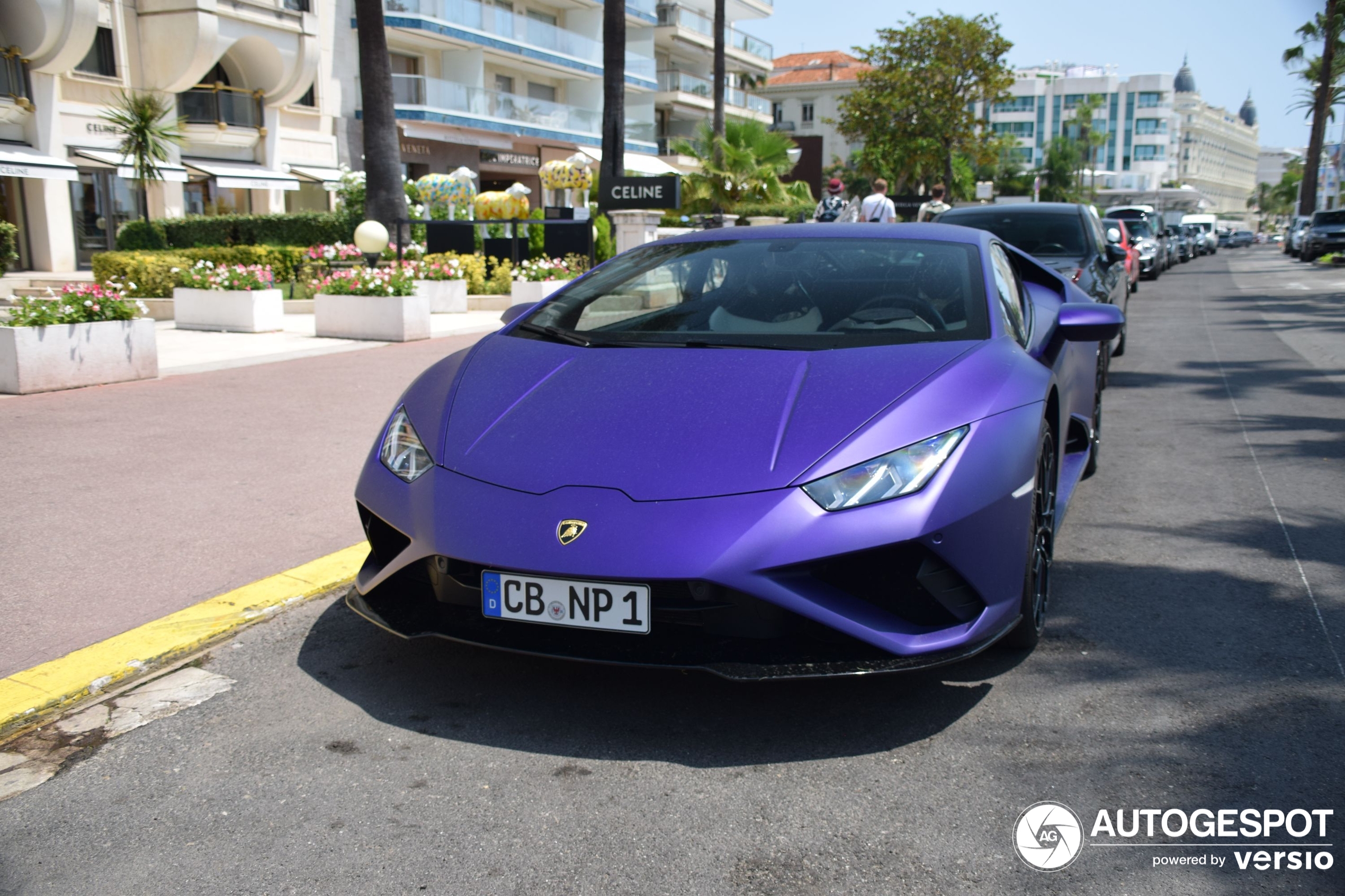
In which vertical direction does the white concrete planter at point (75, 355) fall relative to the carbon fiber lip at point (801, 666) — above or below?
above

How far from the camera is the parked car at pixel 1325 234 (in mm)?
32438

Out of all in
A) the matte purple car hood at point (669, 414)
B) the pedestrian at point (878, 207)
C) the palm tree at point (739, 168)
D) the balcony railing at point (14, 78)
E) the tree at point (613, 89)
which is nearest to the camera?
the matte purple car hood at point (669, 414)

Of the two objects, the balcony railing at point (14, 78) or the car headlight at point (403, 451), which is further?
the balcony railing at point (14, 78)

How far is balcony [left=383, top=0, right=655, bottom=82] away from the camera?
1372 inches

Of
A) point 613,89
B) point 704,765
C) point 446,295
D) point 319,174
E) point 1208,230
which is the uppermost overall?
point 613,89

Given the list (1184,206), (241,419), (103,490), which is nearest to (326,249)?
(241,419)

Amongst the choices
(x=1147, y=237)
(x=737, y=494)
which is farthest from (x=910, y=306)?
(x=1147, y=237)

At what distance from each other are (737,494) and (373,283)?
10.3 m

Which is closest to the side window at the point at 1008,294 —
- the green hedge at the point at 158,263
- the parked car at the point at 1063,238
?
the parked car at the point at 1063,238

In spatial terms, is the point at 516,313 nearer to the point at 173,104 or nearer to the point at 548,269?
the point at 548,269

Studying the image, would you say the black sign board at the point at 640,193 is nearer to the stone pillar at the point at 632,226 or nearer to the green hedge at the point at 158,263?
the stone pillar at the point at 632,226

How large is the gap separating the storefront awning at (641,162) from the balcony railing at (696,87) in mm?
4894

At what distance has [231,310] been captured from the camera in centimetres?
1312

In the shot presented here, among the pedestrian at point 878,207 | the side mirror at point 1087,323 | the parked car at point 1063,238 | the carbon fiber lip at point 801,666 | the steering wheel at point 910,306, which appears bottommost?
the carbon fiber lip at point 801,666
